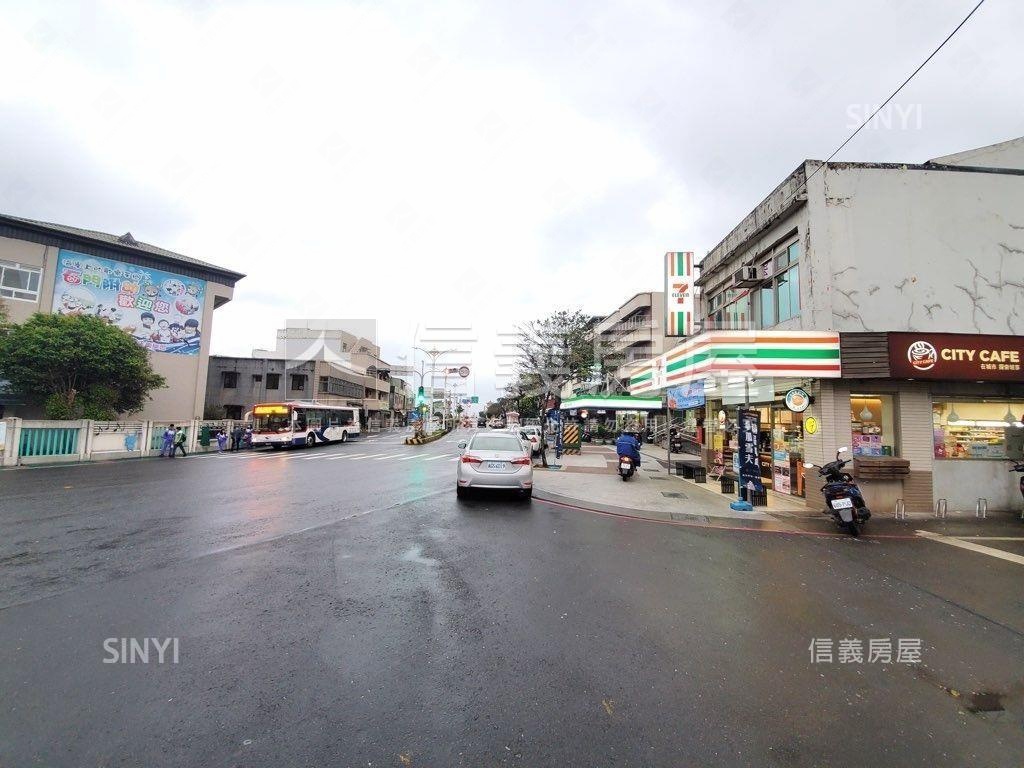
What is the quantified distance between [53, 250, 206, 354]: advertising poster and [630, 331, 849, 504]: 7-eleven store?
31.0 m

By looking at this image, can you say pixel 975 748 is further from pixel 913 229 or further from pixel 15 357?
pixel 15 357

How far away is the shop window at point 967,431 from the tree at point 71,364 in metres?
32.8

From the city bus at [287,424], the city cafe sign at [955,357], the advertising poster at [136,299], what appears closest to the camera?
the city cafe sign at [955,357]

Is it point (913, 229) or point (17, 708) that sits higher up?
point (913, 229)

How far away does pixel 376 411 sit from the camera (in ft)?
240

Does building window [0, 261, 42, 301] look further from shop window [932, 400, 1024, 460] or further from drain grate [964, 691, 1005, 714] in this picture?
shop window [932, 400, 1024, 460]

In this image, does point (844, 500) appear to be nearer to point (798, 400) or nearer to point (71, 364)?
point (798, 400)

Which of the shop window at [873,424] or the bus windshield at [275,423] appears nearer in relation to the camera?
the shop window at [873,424]

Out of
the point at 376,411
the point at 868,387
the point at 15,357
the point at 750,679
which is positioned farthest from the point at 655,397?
the point at 376,411

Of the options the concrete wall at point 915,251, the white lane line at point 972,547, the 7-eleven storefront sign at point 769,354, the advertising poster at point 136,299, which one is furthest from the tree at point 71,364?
the white lane line at point 972,547

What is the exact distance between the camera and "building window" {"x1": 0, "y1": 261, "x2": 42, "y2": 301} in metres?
23.9

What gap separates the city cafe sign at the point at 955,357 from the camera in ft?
30.6

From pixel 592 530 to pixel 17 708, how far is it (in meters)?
6.79

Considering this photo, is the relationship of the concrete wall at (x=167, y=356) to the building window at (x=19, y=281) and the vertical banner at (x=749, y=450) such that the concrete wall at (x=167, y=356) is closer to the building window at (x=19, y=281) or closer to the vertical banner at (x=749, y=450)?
the building window at (x=19, y=281)
